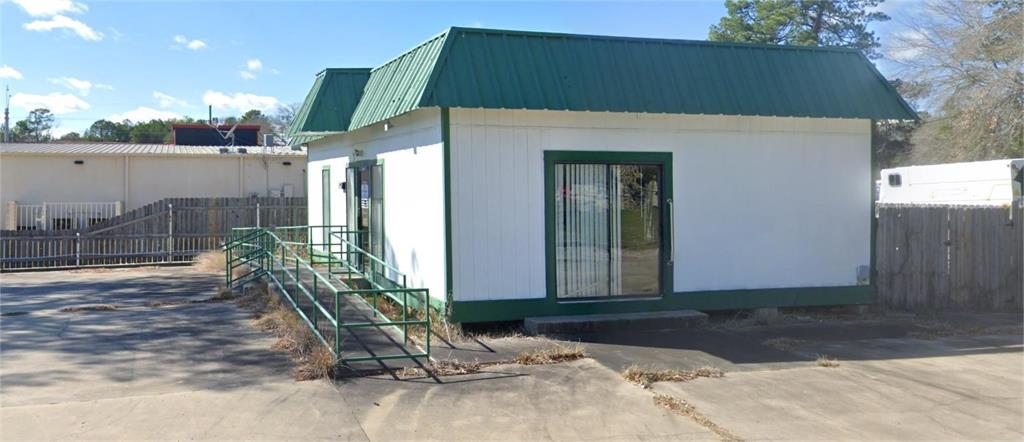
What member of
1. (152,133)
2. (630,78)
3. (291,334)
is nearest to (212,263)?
(291,334)

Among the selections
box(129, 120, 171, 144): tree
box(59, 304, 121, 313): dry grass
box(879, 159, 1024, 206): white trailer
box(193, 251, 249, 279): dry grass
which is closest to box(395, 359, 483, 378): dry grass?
box(59, 304, 121, 313): dry grass

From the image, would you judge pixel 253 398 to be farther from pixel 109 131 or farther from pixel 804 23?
pixel 109 131

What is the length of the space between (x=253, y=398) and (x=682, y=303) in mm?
6165

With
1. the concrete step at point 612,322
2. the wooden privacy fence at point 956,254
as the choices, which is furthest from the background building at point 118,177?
the wooden privacy fence at point 956,254

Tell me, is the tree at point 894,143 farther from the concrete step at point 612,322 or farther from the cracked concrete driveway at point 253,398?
the cracked concrete driveway at point 253,398

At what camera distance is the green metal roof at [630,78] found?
10.0m

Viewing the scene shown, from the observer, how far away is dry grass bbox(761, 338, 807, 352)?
9734 mm

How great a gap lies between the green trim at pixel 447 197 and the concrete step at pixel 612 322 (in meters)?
1.09

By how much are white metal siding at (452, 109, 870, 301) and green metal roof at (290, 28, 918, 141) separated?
0.38 m

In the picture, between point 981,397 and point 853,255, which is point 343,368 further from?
point 853,255

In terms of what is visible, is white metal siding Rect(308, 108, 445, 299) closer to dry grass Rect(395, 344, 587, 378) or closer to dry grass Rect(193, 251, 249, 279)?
dry grass Rect(395, 344, 587, 378)

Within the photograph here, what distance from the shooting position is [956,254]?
44.0 feet

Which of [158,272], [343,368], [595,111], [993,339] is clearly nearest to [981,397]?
[993,339]

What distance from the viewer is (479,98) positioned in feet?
32.3
